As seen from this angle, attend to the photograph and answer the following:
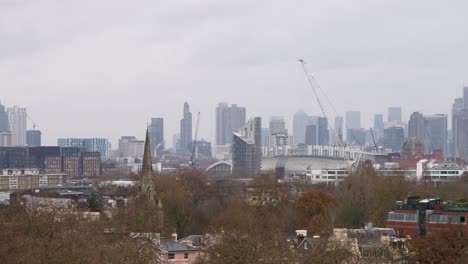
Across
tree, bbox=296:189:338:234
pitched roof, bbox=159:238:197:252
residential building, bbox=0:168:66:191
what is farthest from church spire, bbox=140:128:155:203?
residential building, bbox=0:168:66:191

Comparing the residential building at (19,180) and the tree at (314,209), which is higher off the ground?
the residential building at (19,180)

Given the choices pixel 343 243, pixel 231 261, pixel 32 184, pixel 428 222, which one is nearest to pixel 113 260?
pixel 231 261

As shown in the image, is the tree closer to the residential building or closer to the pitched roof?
the pitched roof

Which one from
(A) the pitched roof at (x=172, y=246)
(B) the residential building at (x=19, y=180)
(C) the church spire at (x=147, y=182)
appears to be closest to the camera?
(A) the pitched roof at (x=172, y=246)

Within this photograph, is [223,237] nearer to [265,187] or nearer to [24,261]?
[24,261]

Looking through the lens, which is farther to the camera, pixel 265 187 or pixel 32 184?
pixel 32 184

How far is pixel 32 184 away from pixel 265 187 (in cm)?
8585

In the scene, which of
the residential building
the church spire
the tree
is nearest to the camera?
the tree

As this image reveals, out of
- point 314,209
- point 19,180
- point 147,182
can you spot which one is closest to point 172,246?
point 147,182

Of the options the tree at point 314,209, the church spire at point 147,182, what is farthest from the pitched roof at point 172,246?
the church spire at point 147,182

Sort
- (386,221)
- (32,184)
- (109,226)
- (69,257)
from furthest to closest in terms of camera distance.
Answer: (32,184), (386,221), (109,226), (69,257)

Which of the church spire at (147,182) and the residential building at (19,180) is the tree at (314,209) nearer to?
the church spire at (147,182)

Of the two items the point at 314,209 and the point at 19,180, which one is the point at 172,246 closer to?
the point at 314,209

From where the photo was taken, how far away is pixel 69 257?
4144 centimetres
